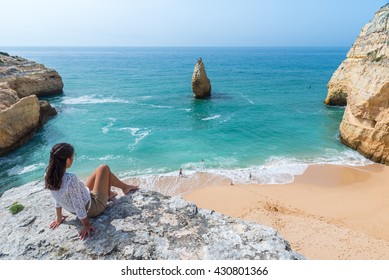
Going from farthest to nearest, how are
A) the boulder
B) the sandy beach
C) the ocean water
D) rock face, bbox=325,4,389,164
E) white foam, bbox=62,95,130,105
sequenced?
white foam, bbox=62,95,130,105, the boulder, the ocean water, rock face, bbox=325,4,389,164, the sandy beach

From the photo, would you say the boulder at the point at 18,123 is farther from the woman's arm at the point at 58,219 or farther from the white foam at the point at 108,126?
the woman's arm at the point at 58,219

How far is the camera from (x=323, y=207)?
1523 centimetres

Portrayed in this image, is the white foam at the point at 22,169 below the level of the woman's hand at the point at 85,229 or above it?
below

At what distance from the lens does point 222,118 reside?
107ft

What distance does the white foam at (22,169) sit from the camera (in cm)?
1960

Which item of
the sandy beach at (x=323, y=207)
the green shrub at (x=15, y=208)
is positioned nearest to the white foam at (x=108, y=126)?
the sandy beach at (x=323, y=207)

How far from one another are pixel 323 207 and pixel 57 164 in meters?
14.8

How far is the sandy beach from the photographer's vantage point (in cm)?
1157

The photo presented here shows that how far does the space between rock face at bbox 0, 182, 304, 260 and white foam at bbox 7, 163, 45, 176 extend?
16857mm

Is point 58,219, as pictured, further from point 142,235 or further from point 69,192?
point 142,235

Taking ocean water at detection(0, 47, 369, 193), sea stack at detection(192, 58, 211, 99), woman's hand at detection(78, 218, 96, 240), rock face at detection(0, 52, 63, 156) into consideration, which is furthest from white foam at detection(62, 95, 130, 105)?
woman's hand at detection(78, 218, 96, 240)

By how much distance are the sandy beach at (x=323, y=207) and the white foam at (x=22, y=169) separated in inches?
483

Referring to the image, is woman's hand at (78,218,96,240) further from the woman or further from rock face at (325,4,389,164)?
rock face at (325,4,389,164)

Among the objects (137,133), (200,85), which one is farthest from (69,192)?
(200,85)
